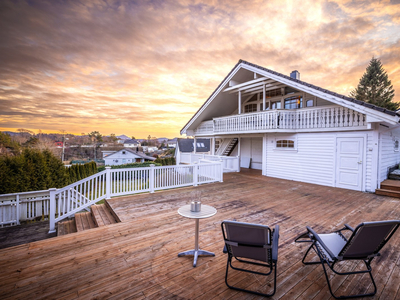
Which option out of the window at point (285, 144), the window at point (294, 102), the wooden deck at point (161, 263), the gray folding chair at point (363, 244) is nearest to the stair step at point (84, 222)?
→ the wooden deck at point (161, 263)

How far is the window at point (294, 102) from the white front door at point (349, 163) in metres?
3.22

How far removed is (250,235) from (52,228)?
521 centimetres

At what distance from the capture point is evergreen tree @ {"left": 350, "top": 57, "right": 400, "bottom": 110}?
966 inches

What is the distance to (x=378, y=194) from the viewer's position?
21.6 ft

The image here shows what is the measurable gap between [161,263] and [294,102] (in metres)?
10.7

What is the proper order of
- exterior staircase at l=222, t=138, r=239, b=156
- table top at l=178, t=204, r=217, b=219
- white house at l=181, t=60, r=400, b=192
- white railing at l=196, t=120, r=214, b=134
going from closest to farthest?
table top at l=178, t=204, r=217, b=219 → white house at l=181, t=60, r=400, b=192 → white railing at l=196, t=120, r=214, b=134 → exterior staircase at l=222, t=138, r=239, b=156

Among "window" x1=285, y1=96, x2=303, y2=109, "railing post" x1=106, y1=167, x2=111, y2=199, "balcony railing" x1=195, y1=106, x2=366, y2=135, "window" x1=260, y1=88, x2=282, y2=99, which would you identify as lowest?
"railing post" x1=106, y1=167, x2=111, y2=199

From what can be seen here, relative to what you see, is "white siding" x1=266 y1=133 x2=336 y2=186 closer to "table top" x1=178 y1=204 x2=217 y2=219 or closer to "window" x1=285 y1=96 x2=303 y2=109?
"window" x1=285 y1=96 x2=303 y2=109

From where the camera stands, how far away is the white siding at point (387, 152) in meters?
7.03

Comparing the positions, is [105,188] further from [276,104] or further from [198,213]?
[276,104]

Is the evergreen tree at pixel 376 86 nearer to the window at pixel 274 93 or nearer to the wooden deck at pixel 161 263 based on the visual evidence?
the window at pixel 274 93

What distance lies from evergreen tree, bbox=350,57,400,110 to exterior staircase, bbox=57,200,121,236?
34610 millimetres

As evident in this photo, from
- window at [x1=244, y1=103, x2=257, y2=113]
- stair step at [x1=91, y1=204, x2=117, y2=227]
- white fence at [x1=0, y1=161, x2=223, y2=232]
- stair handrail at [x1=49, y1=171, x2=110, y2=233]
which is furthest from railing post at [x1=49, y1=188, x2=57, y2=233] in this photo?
window at [x1=244, y1=103, x2=257, y2=113]

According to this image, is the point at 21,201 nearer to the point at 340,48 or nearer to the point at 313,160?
the point at 313,160
